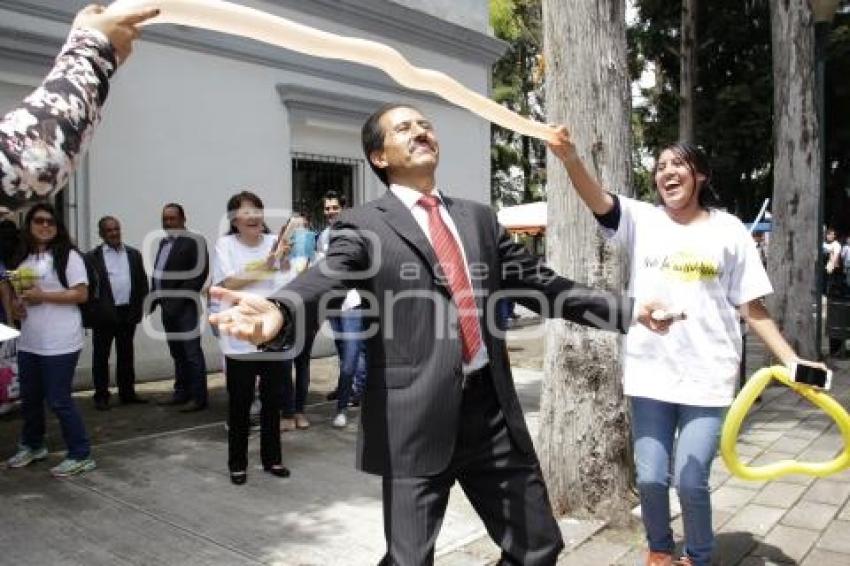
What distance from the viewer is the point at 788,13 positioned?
9.22 metres

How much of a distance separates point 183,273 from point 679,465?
16.7 feet

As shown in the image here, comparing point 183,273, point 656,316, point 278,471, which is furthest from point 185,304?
point 656,316

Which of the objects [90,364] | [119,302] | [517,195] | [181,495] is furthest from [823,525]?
[517,195]

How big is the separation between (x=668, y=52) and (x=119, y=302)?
1712 centimetres

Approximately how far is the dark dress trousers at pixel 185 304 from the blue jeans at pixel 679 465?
4650mm

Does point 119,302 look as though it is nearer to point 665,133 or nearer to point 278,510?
point 278,510

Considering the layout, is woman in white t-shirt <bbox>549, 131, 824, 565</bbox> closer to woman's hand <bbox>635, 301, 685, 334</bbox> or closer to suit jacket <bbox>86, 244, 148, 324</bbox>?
woman's hand <bbox>635, 301, 685, 334</bbox>

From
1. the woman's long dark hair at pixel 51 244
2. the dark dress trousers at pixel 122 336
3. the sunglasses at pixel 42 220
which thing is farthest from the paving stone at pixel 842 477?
the dark dress trousers at pixel 122 336

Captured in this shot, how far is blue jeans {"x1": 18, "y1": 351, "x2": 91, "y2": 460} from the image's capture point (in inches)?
195

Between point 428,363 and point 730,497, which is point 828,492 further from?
point 428,363

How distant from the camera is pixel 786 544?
13.1 ft

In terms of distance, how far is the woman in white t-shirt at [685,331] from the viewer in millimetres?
3291

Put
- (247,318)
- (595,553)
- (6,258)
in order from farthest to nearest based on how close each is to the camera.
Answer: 1. (6,258)
2. (595,553)
3. (247,318)

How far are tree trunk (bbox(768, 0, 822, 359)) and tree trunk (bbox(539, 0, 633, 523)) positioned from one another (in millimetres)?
5869
